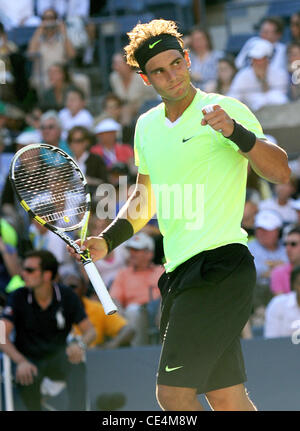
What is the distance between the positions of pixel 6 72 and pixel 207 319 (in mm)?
7786

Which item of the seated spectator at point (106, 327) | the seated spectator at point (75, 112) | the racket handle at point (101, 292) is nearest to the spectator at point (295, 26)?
the seated spectator at point (75, 112)

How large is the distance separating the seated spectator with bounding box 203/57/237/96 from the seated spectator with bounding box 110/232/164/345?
249cm

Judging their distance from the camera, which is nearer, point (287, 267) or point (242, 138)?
point (242, 138)

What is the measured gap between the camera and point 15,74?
37.0ft

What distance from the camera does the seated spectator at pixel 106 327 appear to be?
7.07 metres

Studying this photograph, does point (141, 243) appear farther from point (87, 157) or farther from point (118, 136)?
point (118, 136)

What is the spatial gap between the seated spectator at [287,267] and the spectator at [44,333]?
1457 mm

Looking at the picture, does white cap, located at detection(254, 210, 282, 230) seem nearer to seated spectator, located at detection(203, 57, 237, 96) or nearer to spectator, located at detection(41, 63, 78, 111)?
seated spectator, located at detection(203, 57, 237, 96)

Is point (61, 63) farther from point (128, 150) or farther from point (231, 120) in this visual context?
point (231, 120)

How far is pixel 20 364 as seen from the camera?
6742 millimetres

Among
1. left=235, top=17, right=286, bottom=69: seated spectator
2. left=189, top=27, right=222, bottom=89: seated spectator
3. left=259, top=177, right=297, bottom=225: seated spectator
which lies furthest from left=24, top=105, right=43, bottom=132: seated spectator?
left=259, top=177, right=297, bottom=225: seated spectator

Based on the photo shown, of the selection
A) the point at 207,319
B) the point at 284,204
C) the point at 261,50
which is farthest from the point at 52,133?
the point at 207,319

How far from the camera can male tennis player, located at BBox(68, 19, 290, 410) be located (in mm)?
3832

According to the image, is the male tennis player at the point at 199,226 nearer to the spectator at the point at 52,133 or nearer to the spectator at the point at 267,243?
the spectator at the point at 267,243
